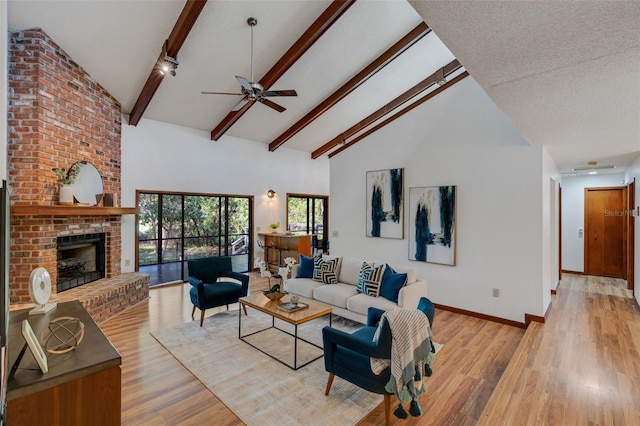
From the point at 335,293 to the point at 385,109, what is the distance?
424 centimetres

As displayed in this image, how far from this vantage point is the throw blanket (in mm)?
2174

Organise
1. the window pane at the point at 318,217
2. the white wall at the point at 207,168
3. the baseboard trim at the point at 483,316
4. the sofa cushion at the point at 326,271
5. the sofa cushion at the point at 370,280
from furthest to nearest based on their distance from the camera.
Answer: the window pane at the point at 318,217
the white wall at the point at 207,168
the sofa cushion at the point at 326,271
the baseboard trim at the point at 483,316
the sofa cushion at the point at 370,280

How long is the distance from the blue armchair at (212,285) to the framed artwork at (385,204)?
2567 mm

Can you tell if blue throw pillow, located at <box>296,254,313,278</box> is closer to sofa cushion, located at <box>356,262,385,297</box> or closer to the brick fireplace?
sofa cushion, located at <box>356,262,385,297</box>

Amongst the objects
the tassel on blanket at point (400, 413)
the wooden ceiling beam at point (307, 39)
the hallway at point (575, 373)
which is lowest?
the tassel on blanket at point (400, 413)

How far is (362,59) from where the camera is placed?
5.13 metres

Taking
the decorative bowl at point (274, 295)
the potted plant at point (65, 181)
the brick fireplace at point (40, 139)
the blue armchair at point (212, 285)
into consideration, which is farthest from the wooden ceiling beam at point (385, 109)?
the potted plant at point (65, 181)

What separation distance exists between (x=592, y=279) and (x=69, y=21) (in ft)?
32.7

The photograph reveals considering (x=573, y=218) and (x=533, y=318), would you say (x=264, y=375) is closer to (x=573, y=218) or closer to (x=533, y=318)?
(x=533, y=318)

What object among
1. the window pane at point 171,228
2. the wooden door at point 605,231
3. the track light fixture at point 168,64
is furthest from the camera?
the wooden door at point 605,231

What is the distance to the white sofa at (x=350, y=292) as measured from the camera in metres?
3.80

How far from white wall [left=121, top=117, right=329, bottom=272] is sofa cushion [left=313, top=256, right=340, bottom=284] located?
11.4ft

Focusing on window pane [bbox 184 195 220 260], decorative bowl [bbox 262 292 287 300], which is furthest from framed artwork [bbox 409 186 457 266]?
window pane [bbox 184 195 220 260]

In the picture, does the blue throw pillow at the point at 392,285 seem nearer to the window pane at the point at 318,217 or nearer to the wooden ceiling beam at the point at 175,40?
the wooden ceiling beam at the point at 175,40
